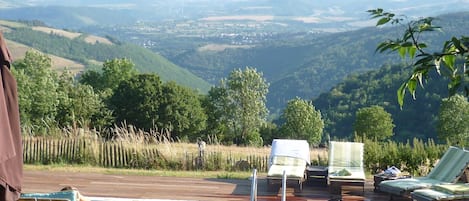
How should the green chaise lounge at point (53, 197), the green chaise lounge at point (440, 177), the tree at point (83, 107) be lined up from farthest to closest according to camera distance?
the tree at point (83, 107), the green chaise lounge at point (440, 177), the green chaise lounge at point (53, 197)

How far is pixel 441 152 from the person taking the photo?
9109 millimetres

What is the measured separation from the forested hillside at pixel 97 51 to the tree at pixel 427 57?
3917 inches

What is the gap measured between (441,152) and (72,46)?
104 meters

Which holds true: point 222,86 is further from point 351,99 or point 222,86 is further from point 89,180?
point 89,180

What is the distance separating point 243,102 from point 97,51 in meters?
81.8

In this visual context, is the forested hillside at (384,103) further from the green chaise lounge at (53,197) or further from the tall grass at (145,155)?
the green chaise lounge at (53,197)

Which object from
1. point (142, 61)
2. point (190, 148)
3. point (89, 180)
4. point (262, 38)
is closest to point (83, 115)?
point (190, 148)

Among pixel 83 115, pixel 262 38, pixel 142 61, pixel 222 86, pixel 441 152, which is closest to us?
pixel 441 152

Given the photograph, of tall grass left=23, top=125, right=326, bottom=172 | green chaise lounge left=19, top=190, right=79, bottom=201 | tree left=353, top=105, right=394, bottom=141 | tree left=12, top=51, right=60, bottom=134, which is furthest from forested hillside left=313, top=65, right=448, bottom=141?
green chaise lounge left=19, top=190, right=79, bottom=201

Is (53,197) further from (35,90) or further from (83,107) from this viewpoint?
(83,107)

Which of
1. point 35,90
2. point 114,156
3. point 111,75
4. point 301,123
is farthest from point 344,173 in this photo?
point 111,75

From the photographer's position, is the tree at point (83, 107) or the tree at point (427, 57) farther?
the tree at point (83, 107)

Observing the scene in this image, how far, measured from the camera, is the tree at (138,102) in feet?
89.3

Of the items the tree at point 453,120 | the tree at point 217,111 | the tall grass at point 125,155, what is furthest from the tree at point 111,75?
the tall grass at point 125,155
